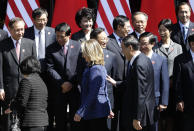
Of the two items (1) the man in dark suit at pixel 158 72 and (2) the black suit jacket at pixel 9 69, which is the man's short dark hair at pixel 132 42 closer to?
(1) the man in dark suit at pixel 158 72

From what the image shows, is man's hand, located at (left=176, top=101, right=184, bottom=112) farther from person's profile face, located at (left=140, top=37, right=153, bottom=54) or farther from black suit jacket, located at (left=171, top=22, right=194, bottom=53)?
black suit jacket, located at (left=171, top=22, right=194, bottom=53)

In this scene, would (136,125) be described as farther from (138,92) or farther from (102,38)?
(102,38)

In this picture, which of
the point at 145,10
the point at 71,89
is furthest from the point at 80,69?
the point at 145,10

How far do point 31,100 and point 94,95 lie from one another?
2.26 ft

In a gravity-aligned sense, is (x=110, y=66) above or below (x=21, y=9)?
below

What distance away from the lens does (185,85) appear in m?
5.45

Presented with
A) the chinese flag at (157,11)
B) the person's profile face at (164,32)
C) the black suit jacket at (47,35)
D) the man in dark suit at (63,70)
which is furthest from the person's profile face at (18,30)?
the chinese flag at (157,11)

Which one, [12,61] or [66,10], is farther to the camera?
[66,10]

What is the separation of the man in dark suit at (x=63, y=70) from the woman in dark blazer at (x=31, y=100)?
0.94 metres

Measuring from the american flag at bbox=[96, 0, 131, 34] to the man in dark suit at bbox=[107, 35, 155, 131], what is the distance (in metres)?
2.05

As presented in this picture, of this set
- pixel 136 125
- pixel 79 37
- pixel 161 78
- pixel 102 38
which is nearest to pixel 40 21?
pixel 79 37

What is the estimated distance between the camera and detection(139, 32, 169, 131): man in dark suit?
5391 mm

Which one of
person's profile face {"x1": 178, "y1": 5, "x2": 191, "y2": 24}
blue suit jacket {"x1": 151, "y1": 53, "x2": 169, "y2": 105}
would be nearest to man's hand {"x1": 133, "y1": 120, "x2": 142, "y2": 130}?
blue suit jacket {"x1": 151, "y1": 53, "x2": 169, "y2": 105}

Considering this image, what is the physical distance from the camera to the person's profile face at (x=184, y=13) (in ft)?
20.4
